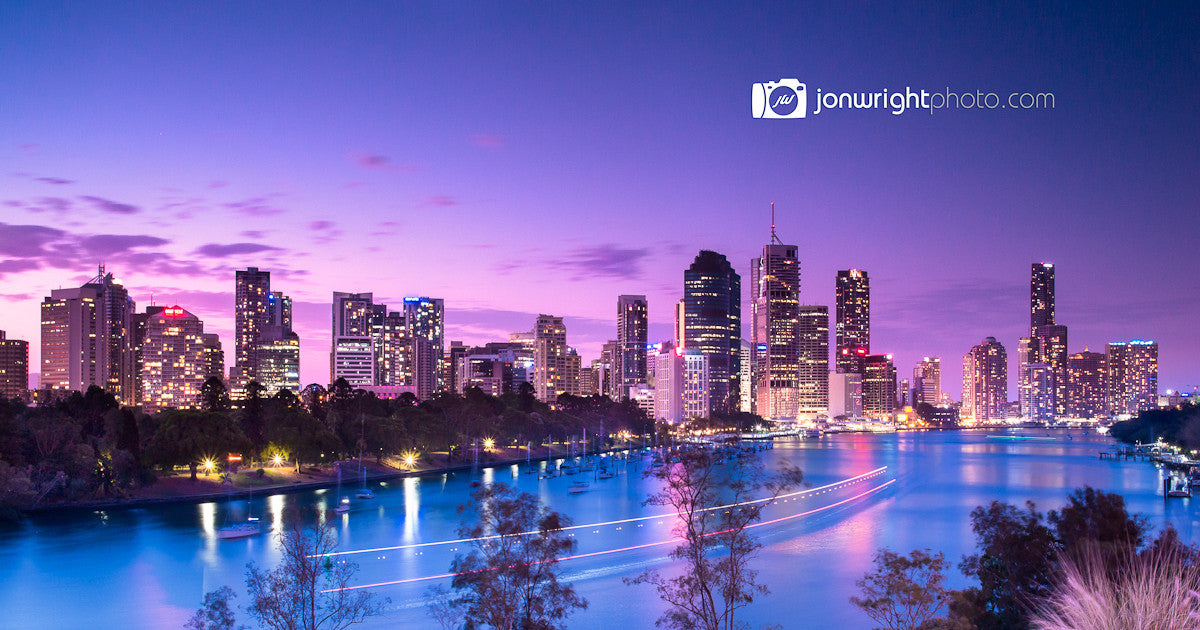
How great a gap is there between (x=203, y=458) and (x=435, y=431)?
2902 cm

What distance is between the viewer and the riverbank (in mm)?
55281

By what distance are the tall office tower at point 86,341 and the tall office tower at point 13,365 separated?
25.8 ft

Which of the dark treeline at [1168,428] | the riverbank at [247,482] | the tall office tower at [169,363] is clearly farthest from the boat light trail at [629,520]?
the tall office tower at [169,363]

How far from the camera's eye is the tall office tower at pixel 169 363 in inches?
7362

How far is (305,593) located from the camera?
90.6ft

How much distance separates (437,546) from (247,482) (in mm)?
24714

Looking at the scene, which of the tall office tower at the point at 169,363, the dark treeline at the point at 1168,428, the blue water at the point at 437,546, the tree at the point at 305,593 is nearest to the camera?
the tree at the point at 305,593

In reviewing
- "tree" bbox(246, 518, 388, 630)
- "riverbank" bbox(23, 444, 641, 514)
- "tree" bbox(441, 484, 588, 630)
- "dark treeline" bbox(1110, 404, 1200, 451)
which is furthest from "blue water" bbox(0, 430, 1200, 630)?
"dark treeline" bbox(1110, 404, 1200, 451)

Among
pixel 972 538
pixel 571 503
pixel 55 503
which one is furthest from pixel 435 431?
pixel 972 538

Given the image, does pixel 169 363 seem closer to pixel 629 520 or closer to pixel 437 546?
pixel 629 520

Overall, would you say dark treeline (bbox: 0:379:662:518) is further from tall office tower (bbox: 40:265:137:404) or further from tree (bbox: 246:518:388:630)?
tall office tower (bbox: 40:265:137:404)

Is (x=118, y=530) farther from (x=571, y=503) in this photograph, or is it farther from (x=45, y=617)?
(x=571, y=503)

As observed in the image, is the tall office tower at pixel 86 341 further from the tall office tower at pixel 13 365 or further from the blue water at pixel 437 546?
the blue water at pixel 437 546

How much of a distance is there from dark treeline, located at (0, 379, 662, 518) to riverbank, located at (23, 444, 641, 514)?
756 mm
